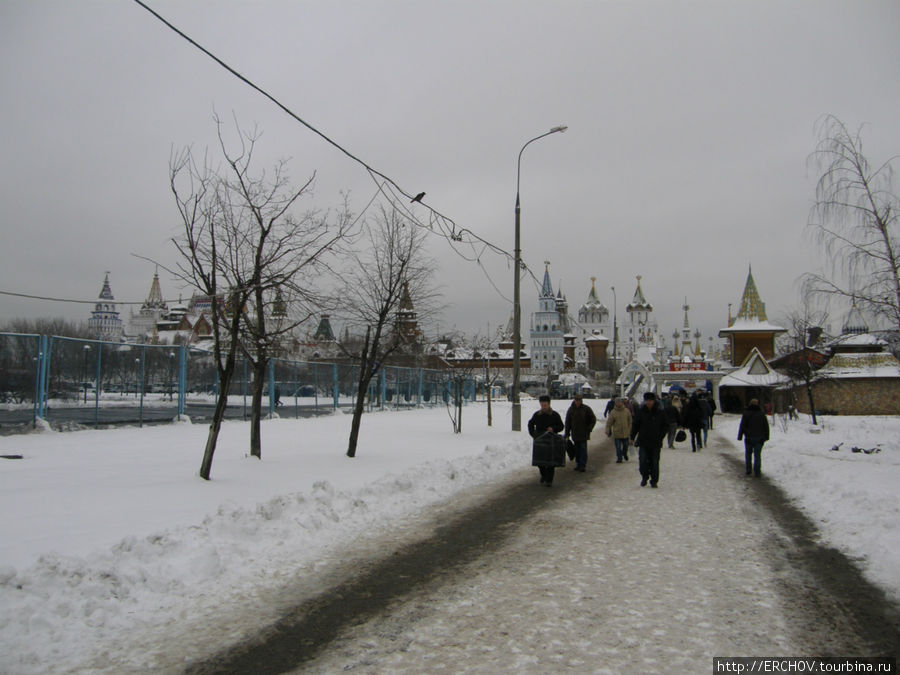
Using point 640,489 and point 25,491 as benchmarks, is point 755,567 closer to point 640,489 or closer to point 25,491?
point 640,489

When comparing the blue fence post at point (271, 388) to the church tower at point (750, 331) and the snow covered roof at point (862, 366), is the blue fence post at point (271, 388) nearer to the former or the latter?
the snow covered roof at point (862, 366)

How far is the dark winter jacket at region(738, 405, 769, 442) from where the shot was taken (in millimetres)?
13455

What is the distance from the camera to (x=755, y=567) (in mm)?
6480

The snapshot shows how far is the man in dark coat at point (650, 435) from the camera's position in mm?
11727

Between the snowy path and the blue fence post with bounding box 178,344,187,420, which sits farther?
the blue fence post with bounding box 178,344,187,420

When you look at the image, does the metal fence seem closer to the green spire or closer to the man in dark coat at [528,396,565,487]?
the man in dark coat at [528,396,565,487]

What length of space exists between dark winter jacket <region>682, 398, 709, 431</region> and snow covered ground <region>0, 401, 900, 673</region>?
13.9 ft

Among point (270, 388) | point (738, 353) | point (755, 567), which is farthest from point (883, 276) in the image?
point (738, 353)

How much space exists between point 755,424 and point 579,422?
145 inches

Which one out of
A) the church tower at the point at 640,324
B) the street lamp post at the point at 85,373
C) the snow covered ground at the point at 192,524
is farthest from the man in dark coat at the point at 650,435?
the church tower at the point at 640,324

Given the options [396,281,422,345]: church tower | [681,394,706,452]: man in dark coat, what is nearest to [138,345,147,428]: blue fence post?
[396,281,422,345]: church tower

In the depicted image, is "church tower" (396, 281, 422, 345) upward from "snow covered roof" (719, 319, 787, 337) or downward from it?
downward

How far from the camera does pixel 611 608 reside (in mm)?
5188

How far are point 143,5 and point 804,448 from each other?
2033 centimetres
